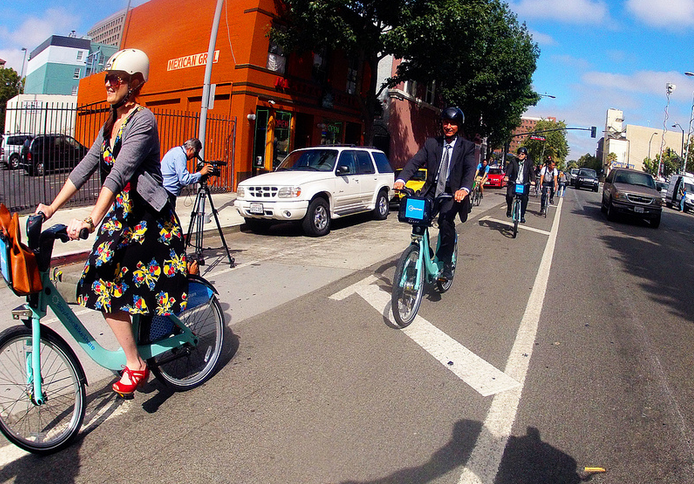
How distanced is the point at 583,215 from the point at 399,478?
58.5ft

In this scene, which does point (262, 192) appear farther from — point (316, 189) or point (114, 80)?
point (114, 80)

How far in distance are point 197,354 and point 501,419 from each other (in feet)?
6.94

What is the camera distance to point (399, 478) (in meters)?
2.66

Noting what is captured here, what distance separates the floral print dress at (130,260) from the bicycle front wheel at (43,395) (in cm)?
32

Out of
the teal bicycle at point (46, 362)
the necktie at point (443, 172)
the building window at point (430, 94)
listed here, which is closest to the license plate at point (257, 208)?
the necktie at point (443, 172)

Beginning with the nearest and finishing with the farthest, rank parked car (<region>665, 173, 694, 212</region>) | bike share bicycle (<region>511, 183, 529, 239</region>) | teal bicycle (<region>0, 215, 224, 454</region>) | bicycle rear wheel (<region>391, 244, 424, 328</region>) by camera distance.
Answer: teal bicycle (<region>0, 215, 224, 454</region>)
bicycle rear wheel (<region>391, 244, 424, 328</region>)
bike share bicycle (<region>511, 183, 529, 239</region>)
parked car (<region>665, 173, 694, 212</region>)

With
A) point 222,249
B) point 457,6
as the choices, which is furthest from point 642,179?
point 222,249

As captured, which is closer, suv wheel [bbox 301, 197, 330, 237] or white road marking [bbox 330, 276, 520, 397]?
white road marking [bbox 330, 276, 520, 397]

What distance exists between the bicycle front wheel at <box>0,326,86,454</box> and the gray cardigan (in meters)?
0.88

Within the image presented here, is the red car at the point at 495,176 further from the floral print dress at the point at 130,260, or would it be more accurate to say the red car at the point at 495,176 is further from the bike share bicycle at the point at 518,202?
the floral print dress at the point at 130,260

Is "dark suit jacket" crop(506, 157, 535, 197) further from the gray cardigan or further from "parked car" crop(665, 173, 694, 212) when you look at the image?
"parked car" crop(665, 173, 694, 212)

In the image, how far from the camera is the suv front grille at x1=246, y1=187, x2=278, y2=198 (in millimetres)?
10187

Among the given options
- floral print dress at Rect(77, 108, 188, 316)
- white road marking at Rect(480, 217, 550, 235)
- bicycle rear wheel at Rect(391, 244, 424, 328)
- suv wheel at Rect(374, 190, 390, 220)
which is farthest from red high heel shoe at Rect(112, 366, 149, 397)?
white road marking at Rect(480, 217, 550, 235)

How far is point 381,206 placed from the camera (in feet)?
44.2
